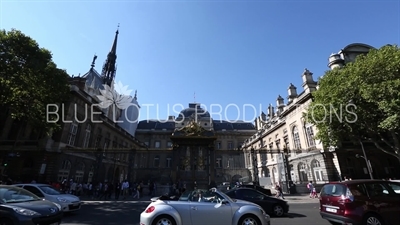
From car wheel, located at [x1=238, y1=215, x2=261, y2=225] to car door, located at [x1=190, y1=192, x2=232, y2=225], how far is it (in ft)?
1.46

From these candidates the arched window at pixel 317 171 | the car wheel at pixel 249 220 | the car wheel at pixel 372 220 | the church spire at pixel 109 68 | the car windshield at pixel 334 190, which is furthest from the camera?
the church spire at pixel 109 68

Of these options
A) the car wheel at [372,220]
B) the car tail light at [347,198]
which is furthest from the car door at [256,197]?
the car wheel at [372,220]

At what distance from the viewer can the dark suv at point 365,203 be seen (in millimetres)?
6668

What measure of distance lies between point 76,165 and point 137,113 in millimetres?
30038

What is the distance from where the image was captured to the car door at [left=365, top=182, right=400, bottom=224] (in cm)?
673

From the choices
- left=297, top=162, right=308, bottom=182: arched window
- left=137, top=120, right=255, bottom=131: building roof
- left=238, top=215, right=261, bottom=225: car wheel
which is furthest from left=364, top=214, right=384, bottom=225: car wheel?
left=137, top=120, right=255, bottom=131: building roof

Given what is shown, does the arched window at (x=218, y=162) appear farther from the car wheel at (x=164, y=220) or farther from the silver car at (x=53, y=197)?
the car wheel at (x=164, y=220)

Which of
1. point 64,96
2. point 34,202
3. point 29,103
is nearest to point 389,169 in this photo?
point 34,202

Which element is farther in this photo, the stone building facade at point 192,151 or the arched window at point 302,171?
the arched window at point 302,171

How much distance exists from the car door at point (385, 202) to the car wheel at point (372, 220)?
0.16 metres

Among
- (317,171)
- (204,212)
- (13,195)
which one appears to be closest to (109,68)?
(317,171)

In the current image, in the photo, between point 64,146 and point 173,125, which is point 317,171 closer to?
point 64,146

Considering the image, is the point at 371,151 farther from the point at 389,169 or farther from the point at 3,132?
the point at 3,132

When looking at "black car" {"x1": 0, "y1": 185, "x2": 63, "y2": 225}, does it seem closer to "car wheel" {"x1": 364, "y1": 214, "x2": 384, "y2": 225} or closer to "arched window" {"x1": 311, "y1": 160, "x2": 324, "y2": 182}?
"car wheel" {"x1": 364, "y1": 214, "x2": 384, "y2": 225}
